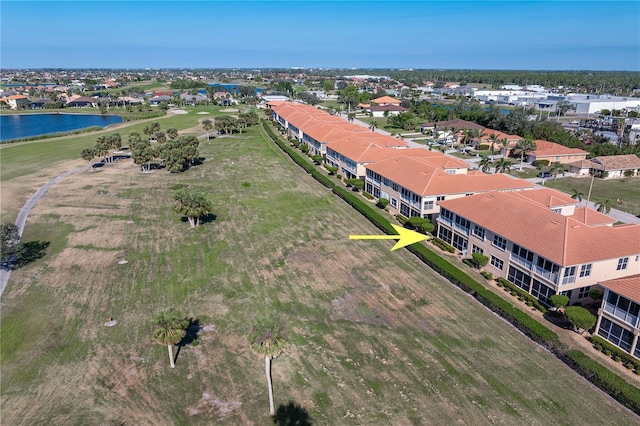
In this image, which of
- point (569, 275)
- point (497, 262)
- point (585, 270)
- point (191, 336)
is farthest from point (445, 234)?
point (191, 336)

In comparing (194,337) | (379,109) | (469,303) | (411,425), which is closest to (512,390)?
(411,425)

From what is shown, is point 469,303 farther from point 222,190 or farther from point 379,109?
point 379,109

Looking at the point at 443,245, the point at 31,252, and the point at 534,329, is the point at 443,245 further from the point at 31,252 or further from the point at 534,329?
the point at 31,252

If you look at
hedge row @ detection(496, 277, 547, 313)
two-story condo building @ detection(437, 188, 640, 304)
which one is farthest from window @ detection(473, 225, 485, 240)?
hedge row @ detection(496, 277, 547, 313)

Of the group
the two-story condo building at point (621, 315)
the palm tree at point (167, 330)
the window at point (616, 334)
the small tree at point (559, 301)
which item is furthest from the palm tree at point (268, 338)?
the window at point (616, 334)

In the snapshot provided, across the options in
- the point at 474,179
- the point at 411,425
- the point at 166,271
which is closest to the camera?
the point at 411,425

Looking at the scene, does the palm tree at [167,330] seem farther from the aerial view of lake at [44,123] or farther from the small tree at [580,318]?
the aerial view of lake at [44,123]

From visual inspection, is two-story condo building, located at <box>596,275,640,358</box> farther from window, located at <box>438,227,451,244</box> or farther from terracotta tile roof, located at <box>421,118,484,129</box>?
terracotta tile roof, located at <box>421,118,484,129</box>
